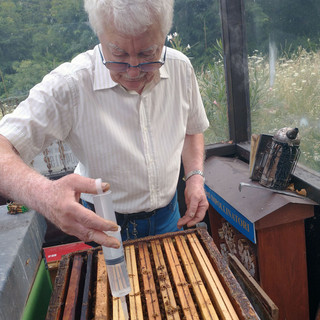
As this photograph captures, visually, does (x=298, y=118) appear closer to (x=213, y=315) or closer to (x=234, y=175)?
(x=234, y=175)

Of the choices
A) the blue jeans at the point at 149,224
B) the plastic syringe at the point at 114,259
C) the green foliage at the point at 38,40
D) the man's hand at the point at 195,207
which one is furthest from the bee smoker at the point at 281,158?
the green foliage at the point at 38,40

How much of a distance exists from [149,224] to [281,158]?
42.0 inches

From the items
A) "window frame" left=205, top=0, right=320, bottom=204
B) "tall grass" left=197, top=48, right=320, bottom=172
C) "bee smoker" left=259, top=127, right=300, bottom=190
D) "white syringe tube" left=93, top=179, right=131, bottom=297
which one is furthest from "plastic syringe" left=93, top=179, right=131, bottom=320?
"window frame" left=205, top=0, right=320, bottom=204

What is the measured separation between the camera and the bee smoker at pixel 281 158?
7.28 feet

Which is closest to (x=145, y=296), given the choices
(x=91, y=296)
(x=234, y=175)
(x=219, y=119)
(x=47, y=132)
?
(x=91, y=296)

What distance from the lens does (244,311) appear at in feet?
3.75

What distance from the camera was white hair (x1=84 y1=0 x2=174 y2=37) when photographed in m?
1.27

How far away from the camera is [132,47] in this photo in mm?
1361

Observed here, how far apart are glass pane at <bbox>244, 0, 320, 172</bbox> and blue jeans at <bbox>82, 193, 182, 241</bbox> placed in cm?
124

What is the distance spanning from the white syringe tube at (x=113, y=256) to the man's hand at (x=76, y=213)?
6 cm

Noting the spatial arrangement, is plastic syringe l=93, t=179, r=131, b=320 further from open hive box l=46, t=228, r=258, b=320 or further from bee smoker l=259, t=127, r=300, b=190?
bee smoker l=259, t=127, r=300, b=190

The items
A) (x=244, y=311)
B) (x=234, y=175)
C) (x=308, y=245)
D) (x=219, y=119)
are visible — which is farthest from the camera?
(x=219, y=119)

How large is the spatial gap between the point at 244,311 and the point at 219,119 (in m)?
2.56

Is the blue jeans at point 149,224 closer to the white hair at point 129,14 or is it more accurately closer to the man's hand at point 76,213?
the man's hand at point 76,213
